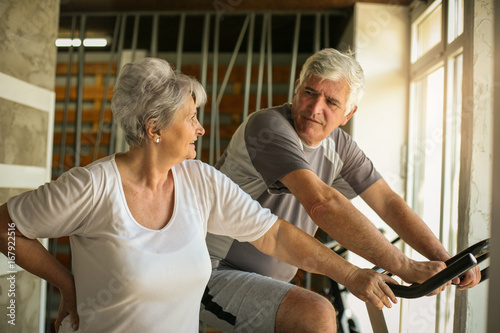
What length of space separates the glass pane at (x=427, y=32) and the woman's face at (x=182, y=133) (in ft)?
6.03

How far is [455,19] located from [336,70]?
3.77ft

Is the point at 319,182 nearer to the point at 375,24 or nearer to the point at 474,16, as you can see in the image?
the point at 474,16

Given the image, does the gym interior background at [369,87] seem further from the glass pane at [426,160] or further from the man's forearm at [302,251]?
the man's forearm at [302,251]

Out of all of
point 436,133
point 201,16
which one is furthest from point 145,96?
point 201,16

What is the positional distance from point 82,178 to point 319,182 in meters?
0.71

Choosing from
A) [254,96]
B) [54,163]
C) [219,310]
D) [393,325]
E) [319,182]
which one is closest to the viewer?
[319,182]

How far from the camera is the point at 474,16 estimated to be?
79.9 inches

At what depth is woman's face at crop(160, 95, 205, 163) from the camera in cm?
149

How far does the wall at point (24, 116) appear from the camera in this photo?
247cm

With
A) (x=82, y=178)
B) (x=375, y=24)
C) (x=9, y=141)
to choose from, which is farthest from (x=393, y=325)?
(x=9, y=141)

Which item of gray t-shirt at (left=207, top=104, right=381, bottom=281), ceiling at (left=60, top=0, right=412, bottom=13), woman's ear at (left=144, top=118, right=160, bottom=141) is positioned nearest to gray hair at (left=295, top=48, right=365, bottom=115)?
gray t-shirt at (left=207, top=104, right=381, bottom=281)

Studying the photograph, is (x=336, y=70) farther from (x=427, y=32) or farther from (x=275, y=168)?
(x=427, y=32)

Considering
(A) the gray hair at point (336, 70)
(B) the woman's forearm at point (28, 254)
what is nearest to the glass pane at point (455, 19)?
(A) the gray hair at point (336, 70)

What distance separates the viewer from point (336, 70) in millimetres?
1725
